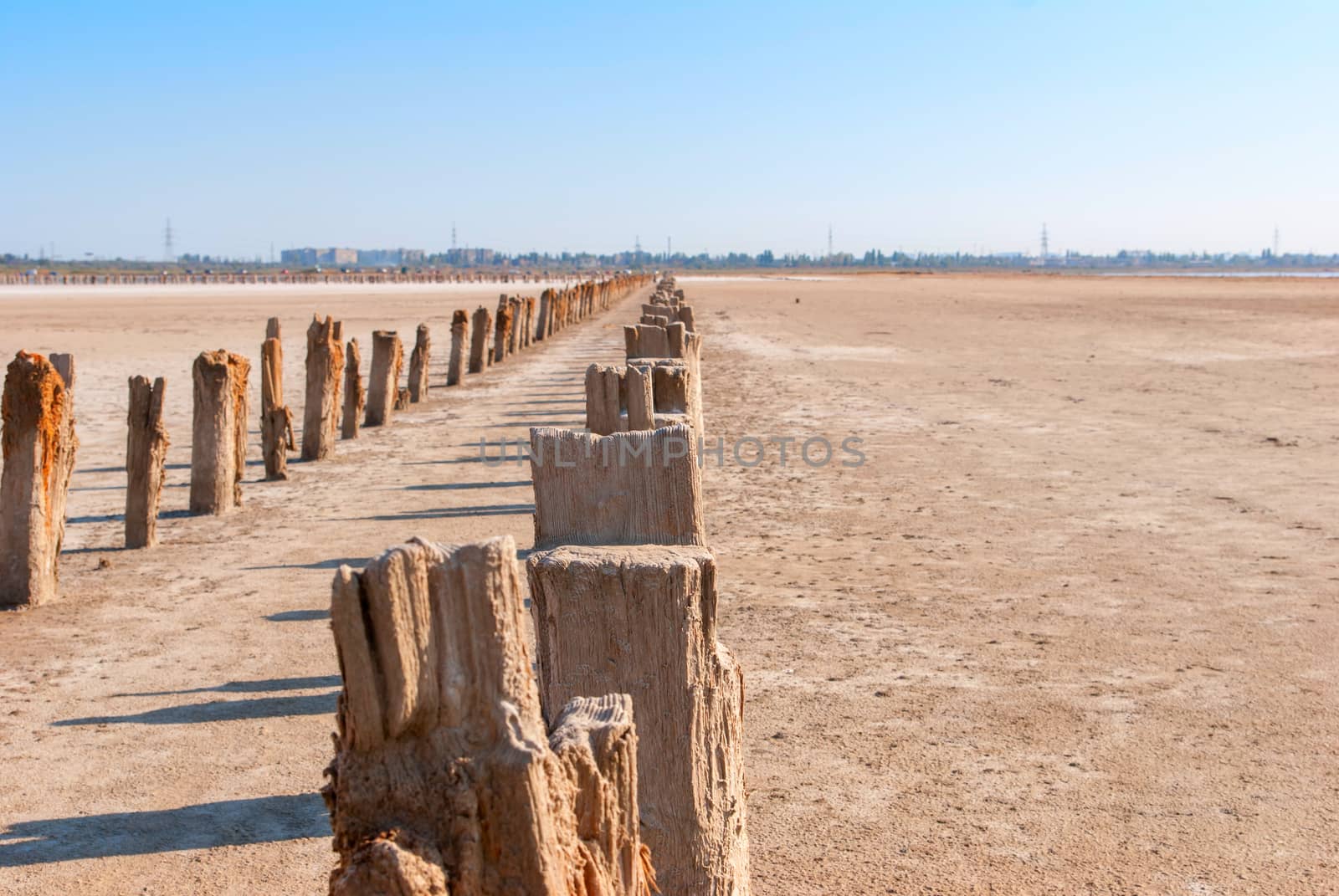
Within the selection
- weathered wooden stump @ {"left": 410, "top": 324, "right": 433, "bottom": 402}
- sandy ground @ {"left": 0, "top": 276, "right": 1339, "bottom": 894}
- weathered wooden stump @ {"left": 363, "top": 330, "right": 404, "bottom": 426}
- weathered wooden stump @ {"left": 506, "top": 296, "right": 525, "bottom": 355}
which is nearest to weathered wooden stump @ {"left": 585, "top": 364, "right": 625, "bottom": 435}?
sandy ground @ {"left": 0, "top": 276, "right": 1339, "bottom": 894}

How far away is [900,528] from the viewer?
8.27 m

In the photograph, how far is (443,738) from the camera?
5.92 feet

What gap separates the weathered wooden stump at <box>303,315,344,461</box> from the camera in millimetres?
11469

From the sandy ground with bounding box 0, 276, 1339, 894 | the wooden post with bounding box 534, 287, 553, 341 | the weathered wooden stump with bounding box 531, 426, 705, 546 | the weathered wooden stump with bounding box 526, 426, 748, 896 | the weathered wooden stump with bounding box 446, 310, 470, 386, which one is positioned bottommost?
the sandy ground with bounding box 0, 276, 1339, 894

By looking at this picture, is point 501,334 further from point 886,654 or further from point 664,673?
point 664,673

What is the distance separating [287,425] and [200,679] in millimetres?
5355

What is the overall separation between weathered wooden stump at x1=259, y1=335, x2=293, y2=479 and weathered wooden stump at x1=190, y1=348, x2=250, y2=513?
1.24 meters

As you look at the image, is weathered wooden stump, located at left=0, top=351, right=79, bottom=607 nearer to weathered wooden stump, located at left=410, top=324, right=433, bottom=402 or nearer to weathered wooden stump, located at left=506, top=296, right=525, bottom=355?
weathered wooden stump, located at left=410, top=324, right=433, bottom=402

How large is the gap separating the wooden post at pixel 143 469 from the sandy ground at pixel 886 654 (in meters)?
0.19

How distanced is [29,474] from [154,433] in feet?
4.50

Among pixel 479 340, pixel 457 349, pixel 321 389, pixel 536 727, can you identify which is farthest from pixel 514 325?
pixel 536 727

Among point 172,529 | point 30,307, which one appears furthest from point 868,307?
point 172,529

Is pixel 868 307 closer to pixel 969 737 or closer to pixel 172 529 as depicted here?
pixel 172 529

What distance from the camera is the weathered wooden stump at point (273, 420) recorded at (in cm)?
1047
